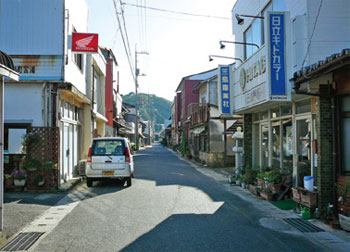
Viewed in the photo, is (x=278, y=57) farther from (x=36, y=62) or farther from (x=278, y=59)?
(x=36, y=62)

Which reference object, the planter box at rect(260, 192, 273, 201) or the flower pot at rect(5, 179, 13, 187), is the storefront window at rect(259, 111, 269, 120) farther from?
the flower pot at rect(5, 179, 13, 187)

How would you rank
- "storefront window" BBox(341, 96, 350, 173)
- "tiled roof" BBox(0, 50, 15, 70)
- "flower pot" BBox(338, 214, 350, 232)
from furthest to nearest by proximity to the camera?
1. "storefront window" BBox(341, 96, 350, 173)
2. "flower pot" BBox(338, 214, 350, 232)
3. "tiled roof" BBox(0, 50, 15, 70)

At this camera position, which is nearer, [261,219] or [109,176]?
[261,219]

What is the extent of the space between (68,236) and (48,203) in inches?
139

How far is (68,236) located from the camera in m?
6.28

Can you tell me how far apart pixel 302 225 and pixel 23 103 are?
9.65m

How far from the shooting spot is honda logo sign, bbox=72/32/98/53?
12.7m

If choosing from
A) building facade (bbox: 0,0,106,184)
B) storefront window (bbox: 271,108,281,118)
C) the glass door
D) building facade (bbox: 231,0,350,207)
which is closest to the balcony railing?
building facade (bbox: 231,0,350,207)

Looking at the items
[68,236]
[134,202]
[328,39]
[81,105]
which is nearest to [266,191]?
[134,202]

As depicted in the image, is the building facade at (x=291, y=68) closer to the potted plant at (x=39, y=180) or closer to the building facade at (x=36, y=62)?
the building facade at (x=36, y=62)

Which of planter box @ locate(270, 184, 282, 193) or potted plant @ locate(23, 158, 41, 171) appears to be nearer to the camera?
planter box @ locate(270, 184, 282, 193)

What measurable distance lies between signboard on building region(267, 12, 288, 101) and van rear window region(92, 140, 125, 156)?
20.5 feet

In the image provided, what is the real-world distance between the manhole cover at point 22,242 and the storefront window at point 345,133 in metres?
6.55

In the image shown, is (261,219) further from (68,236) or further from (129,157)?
(129,157)
